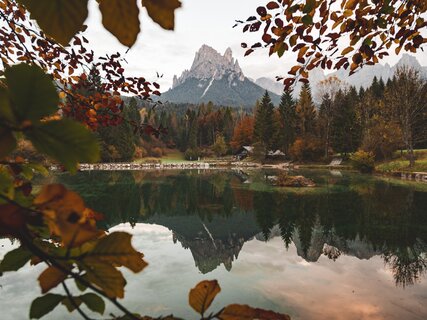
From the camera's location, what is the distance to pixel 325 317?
7.09 meters

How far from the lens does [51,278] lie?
53cm

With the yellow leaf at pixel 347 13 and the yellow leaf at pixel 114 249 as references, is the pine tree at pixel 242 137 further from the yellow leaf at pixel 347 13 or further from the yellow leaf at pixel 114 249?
the yellow leaf at pixel 114 249

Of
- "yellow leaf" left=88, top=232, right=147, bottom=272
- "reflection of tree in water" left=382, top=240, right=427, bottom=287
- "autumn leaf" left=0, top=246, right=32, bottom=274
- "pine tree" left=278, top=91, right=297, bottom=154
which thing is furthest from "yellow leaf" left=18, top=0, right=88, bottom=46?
"pine tree" left=278, top=91, right=297, bottom=154

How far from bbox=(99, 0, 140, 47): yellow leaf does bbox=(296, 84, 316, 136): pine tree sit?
57.5 m

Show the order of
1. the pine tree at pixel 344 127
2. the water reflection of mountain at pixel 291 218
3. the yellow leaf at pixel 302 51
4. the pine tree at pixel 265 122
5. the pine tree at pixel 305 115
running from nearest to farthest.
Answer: the yellow leaf at pixel 302 51
the water reflection of mountain at pixel 291 218
the pine tree at pixel 344 127
the pine tree at pixel 305 115
the pine tree at pixel 265 122

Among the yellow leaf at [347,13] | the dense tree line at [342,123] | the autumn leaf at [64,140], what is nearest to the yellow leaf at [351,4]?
the yellow leaf at [347,13]

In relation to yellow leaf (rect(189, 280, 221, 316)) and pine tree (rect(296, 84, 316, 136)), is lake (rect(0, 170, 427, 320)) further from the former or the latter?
pine tree (rect(296, 84, 316, 136))

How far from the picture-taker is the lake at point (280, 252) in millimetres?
7840

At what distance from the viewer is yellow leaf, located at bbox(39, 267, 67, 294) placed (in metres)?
0.52

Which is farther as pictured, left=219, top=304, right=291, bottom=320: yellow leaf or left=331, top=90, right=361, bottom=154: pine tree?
left=331, top=90, right=361, bottom=154: pine tree

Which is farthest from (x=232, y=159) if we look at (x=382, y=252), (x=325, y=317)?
(x=325, y=317)

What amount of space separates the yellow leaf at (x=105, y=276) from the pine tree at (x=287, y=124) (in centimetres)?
5606

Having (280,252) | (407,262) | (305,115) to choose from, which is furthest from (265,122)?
(407,262)

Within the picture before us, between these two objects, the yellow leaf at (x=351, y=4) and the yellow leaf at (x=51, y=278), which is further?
the yellow leaf at (x=351, y=4)
